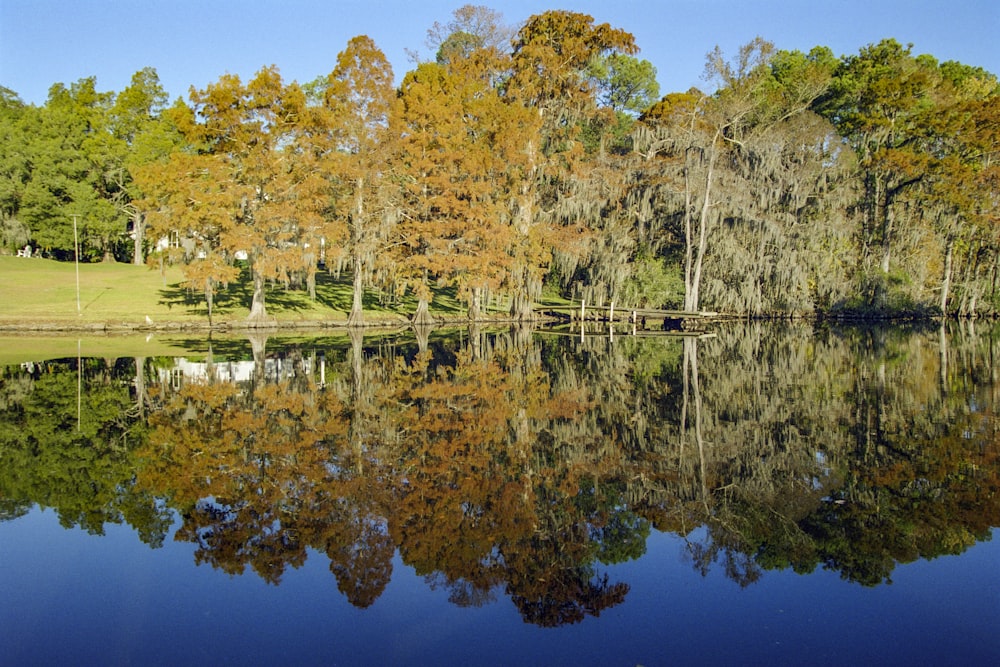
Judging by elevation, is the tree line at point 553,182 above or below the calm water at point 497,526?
above

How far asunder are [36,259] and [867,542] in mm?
58711

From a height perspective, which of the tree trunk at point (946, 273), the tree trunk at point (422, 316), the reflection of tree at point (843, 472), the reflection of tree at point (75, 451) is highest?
the tree trunk at point (946, 273)

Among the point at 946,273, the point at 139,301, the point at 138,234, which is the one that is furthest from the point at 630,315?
the point at 138,234

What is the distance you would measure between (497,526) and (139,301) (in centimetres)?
3725

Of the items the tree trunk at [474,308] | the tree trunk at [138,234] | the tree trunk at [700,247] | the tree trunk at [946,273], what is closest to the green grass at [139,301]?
the tree trunk at [474,308]

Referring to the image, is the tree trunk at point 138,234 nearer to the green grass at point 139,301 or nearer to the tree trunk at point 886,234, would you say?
the green grass at point 139,301

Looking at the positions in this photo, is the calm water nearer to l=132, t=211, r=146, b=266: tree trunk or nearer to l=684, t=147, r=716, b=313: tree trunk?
l=684, t=147, r=716, b=313: tree trunk

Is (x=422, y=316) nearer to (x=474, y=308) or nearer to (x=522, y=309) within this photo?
(x=474, y=308)

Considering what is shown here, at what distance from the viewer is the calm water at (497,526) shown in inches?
253

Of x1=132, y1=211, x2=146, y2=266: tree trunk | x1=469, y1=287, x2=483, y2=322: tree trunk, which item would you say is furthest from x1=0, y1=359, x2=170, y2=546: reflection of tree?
x1=132, y1=211, x2=146, y2=266: tree trunk

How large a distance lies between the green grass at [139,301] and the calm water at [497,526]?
20806 millimetres

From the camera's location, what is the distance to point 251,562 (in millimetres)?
7922

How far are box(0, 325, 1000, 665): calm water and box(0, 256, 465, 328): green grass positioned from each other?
20806 millimetres

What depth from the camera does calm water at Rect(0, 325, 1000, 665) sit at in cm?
643
